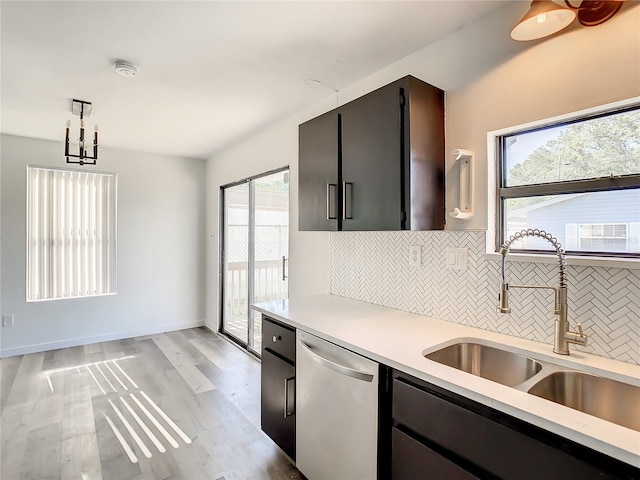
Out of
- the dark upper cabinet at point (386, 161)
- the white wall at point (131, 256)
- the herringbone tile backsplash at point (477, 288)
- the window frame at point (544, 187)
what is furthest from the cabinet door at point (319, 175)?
the white wall at point (131, 256)

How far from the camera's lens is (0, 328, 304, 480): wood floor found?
2.04 metres

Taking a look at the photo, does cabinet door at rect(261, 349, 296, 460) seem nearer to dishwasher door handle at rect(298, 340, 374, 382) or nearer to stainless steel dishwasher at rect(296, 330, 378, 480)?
stainless steel dishwasher at rect(296, 330, 378, 480)

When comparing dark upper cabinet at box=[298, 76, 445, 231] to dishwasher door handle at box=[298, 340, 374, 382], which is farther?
dark upper cabinet at box=[298, 76, 445, 231]

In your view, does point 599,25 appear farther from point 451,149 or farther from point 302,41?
point 302,41

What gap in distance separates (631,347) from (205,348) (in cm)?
389

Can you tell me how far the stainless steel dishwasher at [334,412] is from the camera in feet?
4.82

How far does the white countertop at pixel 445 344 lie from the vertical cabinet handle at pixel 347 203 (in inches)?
23.3

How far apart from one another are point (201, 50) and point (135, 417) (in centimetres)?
261

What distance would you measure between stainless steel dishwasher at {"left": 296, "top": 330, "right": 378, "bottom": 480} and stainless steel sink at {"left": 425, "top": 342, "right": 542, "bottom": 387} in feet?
1.10

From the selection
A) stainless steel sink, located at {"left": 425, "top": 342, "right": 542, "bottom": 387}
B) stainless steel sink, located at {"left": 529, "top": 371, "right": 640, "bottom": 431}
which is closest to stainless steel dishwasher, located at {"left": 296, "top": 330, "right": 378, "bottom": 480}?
stainless steel sink, located at {"left": 425, "top": 342, "right": 542, "bottom": 387}

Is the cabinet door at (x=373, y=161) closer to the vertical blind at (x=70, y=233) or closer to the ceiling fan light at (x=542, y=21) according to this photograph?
the ceiling fan light at (x=542, y=21)

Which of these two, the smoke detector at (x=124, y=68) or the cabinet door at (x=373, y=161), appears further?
the smoke detector at (x=124, y=68)

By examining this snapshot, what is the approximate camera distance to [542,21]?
1393mm

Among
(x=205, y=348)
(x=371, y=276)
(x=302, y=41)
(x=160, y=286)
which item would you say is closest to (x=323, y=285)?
(x=371, y=276)
